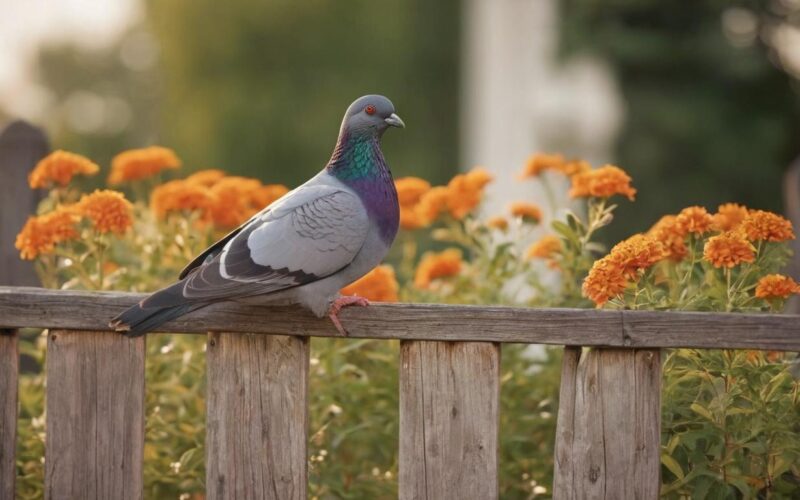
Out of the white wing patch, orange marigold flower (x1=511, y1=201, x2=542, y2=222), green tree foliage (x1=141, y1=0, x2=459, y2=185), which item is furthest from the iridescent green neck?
green tree foliage (x1=141, y1=0, x2=459, y2=185)

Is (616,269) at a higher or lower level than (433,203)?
lower

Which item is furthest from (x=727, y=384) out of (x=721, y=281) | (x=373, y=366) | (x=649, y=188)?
(x=649, y=188)

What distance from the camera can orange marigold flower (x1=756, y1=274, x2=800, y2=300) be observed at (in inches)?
105

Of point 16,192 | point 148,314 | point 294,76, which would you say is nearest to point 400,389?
point 148,314

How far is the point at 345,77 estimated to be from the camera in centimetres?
1261

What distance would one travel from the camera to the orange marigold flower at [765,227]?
108 inches

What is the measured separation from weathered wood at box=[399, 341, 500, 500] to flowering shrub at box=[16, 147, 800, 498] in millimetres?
343

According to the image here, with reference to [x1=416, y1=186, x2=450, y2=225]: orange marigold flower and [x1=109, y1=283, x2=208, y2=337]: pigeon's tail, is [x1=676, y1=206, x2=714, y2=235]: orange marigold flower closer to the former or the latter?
[x1=416, y1=186, x2=450, y2=225]: orange marigold flower

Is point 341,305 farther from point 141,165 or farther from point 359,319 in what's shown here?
point 141,165

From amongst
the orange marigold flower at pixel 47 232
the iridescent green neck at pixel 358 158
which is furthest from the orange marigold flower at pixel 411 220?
the orange marigold flower at pixel 47 232

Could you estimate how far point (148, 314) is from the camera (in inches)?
101

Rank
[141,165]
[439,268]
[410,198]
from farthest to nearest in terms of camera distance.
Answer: [410,198] < [141,165] < [439,268]

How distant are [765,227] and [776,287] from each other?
6.6 inches

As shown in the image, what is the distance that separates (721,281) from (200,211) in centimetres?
161
